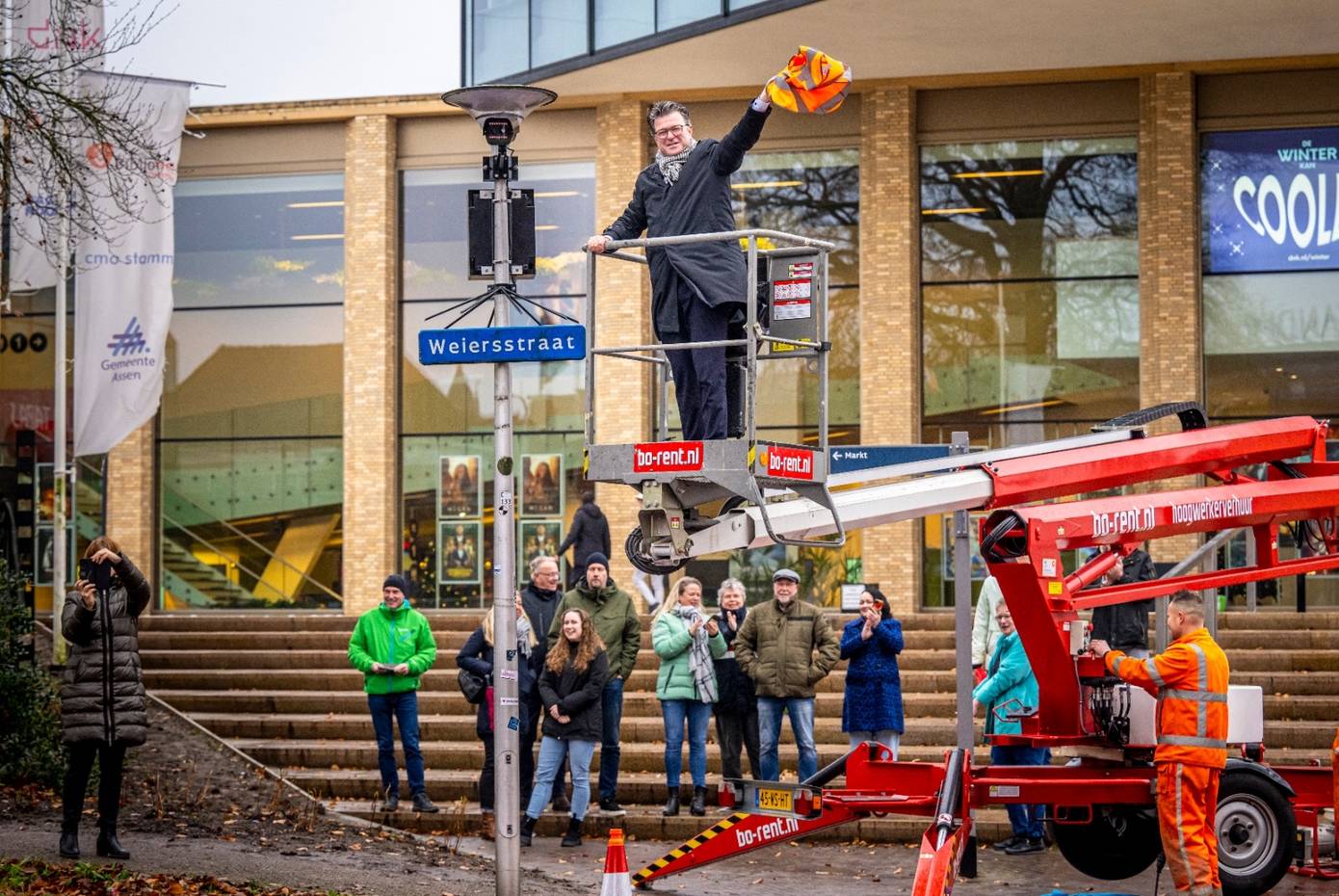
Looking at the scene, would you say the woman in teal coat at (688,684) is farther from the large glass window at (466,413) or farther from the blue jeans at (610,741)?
the large glass window at (466,413)

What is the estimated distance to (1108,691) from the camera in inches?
443

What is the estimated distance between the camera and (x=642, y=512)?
811 centimetres

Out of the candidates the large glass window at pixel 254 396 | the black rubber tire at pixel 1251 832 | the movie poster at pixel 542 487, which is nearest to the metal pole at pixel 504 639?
the black rubber tire at pixel 1251 832

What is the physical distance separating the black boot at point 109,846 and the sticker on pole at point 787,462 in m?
6.16

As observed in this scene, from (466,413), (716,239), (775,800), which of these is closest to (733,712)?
(775,800)

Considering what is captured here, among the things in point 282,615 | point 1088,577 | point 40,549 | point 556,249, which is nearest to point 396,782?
point 1088,577

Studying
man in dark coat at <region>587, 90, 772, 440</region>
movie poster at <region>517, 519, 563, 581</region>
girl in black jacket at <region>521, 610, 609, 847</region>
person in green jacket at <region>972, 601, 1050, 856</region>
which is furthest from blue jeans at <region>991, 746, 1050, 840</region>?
movie poster at <region>517, 519, 563, 581</region>

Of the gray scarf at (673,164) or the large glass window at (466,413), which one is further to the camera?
the large glass window at (466,413)

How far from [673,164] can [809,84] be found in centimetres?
119

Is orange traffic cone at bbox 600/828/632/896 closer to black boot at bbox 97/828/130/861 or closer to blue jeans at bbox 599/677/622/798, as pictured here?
black boot at bbox 97/828/130/861

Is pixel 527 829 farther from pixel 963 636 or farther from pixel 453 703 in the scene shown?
pixel 453 703

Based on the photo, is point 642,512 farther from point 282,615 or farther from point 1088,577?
point 282,615

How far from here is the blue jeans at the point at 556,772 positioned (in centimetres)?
1454

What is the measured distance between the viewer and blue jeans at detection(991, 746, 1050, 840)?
1357 cm
